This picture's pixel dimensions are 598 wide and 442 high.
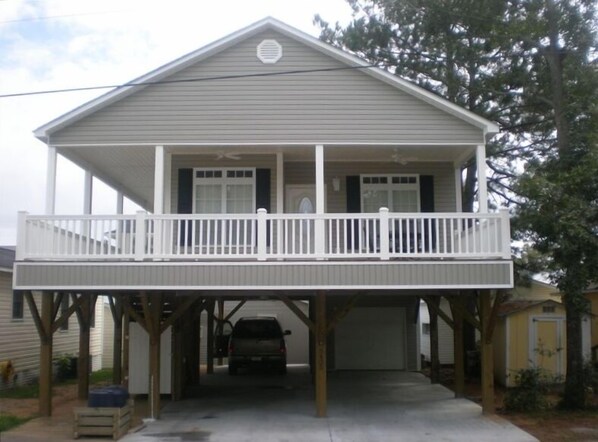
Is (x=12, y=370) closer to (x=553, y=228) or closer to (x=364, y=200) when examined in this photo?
(x=364, y=200)

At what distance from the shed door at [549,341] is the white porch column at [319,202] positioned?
879 centimetres

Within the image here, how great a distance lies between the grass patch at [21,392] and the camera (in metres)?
17.9

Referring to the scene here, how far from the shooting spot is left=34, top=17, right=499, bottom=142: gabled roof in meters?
14.6

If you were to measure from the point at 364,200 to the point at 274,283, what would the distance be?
426 centimetres

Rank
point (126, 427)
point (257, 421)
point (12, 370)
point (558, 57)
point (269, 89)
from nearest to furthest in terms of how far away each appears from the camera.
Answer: point (126, 427) < point (257, 421) < point (269, 89) < point (558, 57) < point (12, 370)

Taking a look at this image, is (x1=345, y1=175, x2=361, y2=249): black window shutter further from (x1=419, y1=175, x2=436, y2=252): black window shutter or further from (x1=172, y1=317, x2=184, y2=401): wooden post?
(x1=172, y1=317, x2=184, y2=401): wooden post

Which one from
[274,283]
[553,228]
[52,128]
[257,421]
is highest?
[52,128]

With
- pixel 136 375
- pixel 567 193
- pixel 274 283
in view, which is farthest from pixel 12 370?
pixel 567 193

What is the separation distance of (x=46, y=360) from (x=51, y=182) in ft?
11.4

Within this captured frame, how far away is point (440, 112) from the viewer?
14828 millimetres

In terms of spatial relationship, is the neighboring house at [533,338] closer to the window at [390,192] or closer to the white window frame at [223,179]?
the window at [390,192]

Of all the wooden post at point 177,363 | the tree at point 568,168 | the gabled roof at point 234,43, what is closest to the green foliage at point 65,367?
the wooden post at point 177,363

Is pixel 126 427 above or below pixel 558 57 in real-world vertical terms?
below

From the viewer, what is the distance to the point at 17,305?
2088 cm
